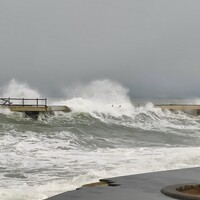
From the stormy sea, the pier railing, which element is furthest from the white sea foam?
the pier railing

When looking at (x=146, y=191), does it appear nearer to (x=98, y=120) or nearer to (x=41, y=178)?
(x=41, y=178)

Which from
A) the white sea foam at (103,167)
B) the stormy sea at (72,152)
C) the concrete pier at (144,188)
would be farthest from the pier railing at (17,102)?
the concrete pier at (144,188)

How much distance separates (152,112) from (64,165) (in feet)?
92.9

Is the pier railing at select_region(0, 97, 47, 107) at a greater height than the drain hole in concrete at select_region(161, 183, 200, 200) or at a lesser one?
greater

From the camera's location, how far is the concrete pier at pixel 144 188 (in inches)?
235

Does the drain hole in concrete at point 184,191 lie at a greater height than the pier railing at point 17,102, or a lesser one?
lesser

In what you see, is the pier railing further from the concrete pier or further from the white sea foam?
the concrete pier

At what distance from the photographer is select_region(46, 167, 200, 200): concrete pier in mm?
5957

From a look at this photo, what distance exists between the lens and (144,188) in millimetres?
6703

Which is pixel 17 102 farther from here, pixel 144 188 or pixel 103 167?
pixel 144 188

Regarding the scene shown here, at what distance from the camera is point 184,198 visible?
5844 mm

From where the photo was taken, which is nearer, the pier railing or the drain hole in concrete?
the drain hole in concrete

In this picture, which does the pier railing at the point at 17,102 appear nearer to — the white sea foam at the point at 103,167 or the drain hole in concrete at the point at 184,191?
the white sea foam at the point at 103,167

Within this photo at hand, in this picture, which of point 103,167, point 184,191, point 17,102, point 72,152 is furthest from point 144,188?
point 17,102
